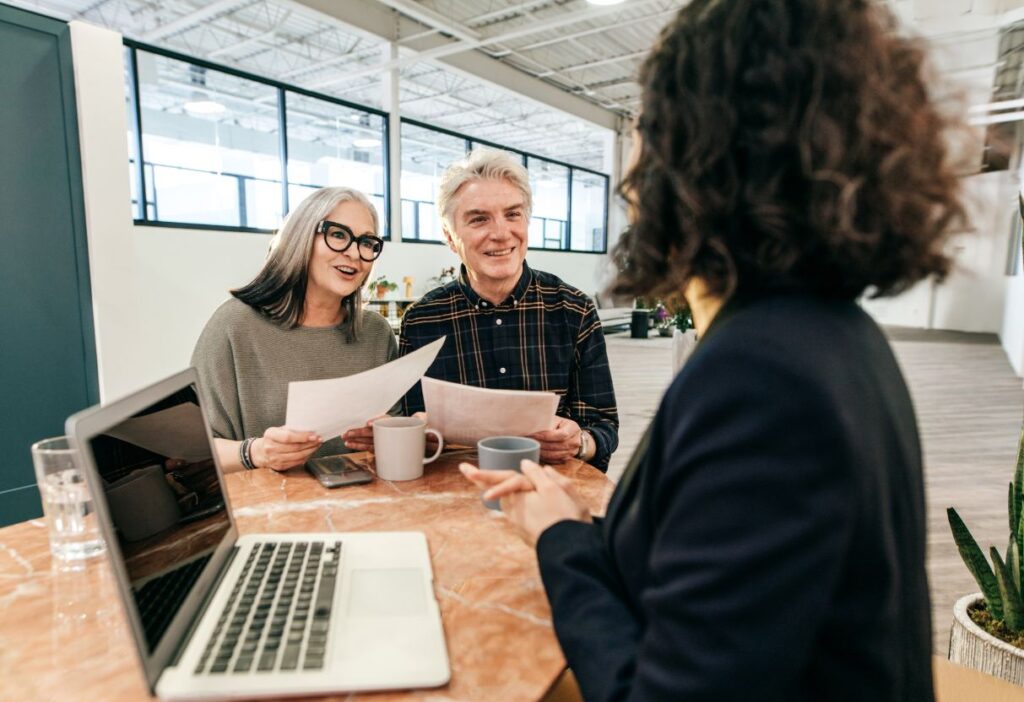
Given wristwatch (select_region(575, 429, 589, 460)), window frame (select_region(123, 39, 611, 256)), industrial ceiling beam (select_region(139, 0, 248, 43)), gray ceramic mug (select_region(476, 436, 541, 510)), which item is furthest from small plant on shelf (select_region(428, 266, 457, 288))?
gray ceramic mug (select_region(476, 436, 541, 510))

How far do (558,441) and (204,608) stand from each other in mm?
815

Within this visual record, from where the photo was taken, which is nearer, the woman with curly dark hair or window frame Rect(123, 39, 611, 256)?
the woman with curly dark hair

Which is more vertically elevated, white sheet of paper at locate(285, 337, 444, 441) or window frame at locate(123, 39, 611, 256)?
window frame at locate(123, 39, 611, 256)

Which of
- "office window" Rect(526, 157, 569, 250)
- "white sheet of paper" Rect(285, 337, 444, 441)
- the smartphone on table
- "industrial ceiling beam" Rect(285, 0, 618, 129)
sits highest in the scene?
"industrial ceiling beam" Rect(285, 0, 618, 129)

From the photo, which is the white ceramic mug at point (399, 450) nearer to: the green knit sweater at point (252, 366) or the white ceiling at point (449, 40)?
the green knit sweater at point (252, 366)

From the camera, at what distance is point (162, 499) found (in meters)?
0.73

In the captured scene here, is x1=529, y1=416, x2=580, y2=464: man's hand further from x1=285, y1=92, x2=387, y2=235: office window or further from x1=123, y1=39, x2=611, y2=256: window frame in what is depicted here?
x1=285, y1=92, x2=387, y2=235: office window

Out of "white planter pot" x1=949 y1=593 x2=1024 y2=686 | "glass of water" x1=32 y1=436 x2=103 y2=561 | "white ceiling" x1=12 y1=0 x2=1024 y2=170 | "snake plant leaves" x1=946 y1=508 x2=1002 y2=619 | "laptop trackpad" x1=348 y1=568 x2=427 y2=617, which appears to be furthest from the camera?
"white ceiling" x1=12 y1=0 x2=1024 y2=170

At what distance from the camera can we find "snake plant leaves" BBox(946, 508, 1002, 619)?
64.1 inches

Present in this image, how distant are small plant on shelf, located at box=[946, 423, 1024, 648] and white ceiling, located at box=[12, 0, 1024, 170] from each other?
5.65 meters

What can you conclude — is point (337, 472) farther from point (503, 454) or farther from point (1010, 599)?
point (1010, 599)

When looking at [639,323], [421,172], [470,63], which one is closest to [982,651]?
[470,63]

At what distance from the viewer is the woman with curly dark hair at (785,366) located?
0.48 meters

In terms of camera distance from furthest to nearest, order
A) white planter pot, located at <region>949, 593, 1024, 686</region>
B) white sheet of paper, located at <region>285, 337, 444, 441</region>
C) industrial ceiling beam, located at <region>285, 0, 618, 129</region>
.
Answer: industrial ceiling beam, located at <region>285, 0, 618, 129</region> < white planter pot, located at <region>949, 593, 1024, 686</region> < white sheet of paper, located at <region>285, 337, 444, 441</region>
